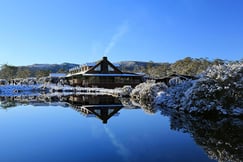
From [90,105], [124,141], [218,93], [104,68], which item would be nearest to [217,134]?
[124,141]

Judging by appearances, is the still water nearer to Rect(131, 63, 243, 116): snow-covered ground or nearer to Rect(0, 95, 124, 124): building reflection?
Rect(131, 63, 243, 116): snow-covered ground

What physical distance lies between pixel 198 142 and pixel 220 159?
1.85 metres

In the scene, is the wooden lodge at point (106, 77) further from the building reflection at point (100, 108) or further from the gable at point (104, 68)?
the building reflection at point (100, 108)

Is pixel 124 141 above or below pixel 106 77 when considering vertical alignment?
below

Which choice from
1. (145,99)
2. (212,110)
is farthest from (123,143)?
(145,99)

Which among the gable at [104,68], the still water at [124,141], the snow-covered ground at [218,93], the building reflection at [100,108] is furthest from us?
the gable at [104,68]

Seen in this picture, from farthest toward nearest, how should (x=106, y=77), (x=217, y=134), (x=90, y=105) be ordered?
(x=106, y=77)
(x=90, y=105)
(x=217, y=134)

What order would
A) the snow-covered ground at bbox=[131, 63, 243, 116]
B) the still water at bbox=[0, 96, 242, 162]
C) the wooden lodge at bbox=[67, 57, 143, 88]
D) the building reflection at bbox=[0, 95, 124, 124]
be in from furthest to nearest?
1. the wooden lodge at bbox=[67, 57, 143, 88]
2. the building reflection at bbox=[0, 95, 124, 124]
3. the snow-covered ground at bbox=[131, 63, 243, 116]
4. the still water at bbox=[0, 96, 242, 162]

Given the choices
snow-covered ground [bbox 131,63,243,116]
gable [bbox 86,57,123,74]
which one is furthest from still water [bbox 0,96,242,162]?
gable [bbox 86,57,123,74]

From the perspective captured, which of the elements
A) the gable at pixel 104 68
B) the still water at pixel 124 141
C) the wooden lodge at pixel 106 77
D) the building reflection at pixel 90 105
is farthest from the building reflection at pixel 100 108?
the gable at pixel 104 68

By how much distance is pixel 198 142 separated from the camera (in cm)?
796

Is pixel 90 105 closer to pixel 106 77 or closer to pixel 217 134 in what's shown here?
pixel 217 134

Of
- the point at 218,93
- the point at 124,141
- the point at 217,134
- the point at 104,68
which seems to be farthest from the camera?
the point at 104,68

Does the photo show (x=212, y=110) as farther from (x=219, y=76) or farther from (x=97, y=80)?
(x=97, y=80)
